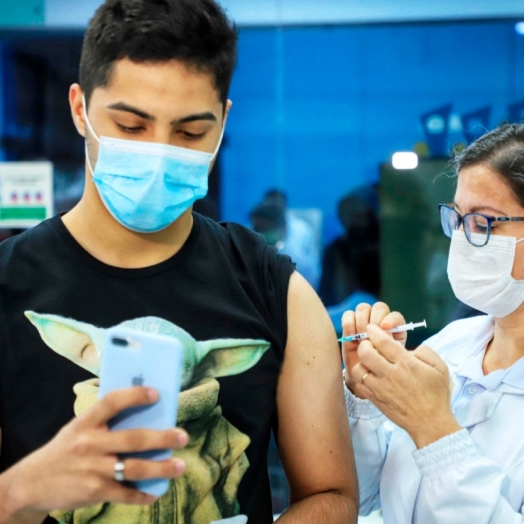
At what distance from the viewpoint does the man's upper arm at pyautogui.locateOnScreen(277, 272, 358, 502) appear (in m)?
1.53

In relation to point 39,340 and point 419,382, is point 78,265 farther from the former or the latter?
point 419,382

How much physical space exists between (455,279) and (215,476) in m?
0.88

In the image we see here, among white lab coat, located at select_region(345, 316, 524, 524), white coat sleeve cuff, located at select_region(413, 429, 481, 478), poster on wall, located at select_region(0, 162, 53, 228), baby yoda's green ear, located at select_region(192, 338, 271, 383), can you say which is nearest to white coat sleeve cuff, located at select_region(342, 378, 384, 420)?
white lab coat, located at select_region(345, 316, 524, 524)

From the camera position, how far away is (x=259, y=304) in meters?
1.55

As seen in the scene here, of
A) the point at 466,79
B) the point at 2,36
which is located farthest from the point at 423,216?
the point at 2,36

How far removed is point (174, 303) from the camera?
1.49 meters

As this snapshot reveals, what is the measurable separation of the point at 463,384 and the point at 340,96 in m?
3.13

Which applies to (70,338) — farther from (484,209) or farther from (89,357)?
(484,209)

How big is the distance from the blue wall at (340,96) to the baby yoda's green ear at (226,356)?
3337 millimetres

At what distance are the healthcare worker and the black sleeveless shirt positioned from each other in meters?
0.31

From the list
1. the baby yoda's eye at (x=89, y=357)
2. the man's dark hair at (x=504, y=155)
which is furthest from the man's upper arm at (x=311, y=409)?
the man's dark hair at (x=504, y=155)

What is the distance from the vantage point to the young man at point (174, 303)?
1.41m

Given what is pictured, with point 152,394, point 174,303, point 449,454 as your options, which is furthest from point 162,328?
point 449,454

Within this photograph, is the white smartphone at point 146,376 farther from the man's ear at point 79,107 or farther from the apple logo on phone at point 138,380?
the man's ear at point 79,107
